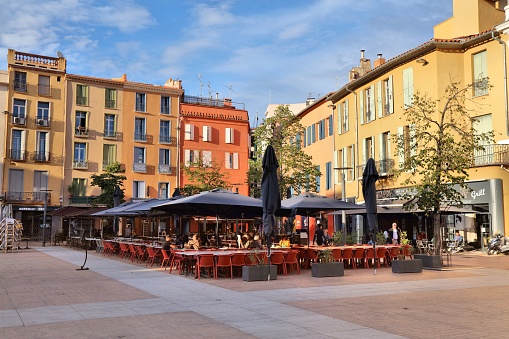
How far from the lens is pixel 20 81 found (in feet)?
148

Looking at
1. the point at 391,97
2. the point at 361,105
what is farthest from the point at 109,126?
the point at 391,97

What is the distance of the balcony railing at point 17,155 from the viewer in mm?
44250

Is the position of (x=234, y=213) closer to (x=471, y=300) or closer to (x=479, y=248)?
(x=471, y=300)

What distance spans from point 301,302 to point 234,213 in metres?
9.78

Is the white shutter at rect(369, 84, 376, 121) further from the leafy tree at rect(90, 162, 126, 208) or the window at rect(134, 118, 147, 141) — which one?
the window at rect(134, 118, 147, 141)

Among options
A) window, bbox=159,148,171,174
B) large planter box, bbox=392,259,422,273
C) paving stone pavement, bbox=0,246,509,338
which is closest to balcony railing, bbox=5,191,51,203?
window, bbox=159,148,171,174

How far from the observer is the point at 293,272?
54.0 ft

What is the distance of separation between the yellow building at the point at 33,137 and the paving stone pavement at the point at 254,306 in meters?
31.0

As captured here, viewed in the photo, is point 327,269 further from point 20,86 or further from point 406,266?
point 20,86

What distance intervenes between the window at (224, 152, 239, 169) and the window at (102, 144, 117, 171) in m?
10.3

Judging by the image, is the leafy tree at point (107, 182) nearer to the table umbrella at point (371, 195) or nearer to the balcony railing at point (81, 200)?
the balcony railing at point (81, 200)

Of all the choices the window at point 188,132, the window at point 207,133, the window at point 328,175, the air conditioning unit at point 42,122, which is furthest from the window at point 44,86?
the window at point 328,175

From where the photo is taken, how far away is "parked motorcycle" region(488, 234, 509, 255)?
2541 cm

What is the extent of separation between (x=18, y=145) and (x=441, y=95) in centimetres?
3322
